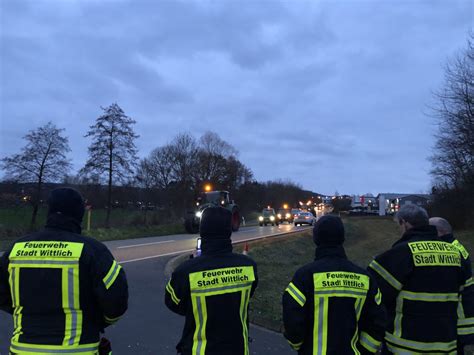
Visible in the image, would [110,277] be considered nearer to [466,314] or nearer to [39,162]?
[466,314]

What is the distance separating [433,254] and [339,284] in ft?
3.54

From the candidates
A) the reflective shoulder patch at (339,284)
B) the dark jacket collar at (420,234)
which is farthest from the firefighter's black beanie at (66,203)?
the dark jacket collar at (420,234)

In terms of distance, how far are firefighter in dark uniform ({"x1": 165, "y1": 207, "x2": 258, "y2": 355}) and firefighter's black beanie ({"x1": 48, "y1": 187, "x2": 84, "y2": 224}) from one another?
865 millimetres

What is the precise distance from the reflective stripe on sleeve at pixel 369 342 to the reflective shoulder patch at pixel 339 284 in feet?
1.16

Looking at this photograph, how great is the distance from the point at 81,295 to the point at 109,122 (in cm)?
2955

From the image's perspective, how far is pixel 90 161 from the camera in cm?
3081

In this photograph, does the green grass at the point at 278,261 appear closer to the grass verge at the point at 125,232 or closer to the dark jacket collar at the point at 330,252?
the dark jacket collar at the point at 330,252

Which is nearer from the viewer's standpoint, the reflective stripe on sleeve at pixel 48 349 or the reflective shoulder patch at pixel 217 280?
the reflective stripe on sleeve at pixel 48 349

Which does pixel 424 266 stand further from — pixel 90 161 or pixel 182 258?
pixel 90 161

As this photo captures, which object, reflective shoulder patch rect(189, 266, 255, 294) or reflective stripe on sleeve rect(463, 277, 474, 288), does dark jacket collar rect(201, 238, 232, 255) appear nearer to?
reflective shoulder patch rect(189, 266, 255, 294)

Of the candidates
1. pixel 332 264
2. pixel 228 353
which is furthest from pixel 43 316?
pixel 332 264

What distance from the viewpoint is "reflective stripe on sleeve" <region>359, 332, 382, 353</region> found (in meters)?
3.38

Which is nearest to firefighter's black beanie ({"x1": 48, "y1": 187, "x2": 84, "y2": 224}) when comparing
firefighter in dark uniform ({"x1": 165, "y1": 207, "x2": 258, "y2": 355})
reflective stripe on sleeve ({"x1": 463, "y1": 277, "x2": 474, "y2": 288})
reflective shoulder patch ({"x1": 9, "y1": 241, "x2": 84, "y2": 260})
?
reflective shoulder patch ({"x1": 9, "y1": 241, "x2": 84, "y2": 260})

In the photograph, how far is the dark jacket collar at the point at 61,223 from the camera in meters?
3.18
